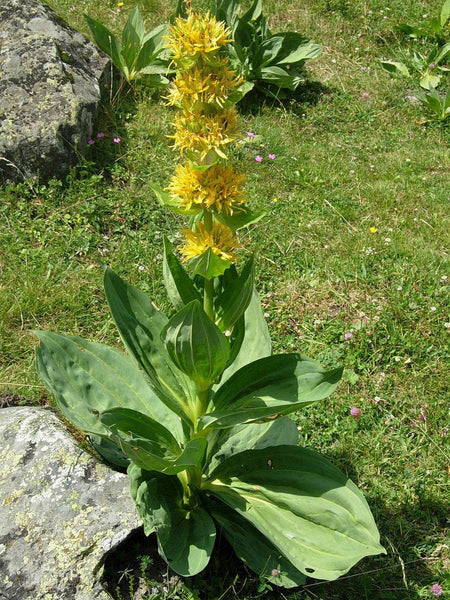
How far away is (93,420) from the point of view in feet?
10.1

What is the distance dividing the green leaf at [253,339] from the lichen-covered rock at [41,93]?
2822mm

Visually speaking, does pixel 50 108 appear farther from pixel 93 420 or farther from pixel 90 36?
pixel 93 420

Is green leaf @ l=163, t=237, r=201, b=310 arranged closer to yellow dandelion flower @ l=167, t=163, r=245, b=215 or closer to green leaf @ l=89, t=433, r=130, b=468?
yellow dandelion flower @ l=167, t=163, r=245, b=215

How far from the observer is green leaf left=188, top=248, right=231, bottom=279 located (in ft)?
8.02

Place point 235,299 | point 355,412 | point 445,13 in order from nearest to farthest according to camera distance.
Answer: point 235,299 < point 355,412 < point 445,13

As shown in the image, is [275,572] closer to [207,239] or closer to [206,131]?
[207,239]

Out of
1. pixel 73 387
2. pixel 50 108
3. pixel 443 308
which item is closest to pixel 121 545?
pixel 73 387

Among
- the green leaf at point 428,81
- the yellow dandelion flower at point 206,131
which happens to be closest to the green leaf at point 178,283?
the yellow dandelion flower at point 206,131

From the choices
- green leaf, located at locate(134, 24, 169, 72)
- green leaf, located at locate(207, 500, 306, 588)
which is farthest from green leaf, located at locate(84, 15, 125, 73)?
green leaf, located at locate(207, 500, 306, 588)

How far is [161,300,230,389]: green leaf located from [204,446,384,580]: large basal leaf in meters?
0.66

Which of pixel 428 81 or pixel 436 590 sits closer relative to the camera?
pixel 436 590

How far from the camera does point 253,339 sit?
11.4 ft

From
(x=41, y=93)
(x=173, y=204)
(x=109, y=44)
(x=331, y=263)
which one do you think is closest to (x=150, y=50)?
(x=109, y=44)

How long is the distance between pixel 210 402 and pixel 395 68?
5865mm
